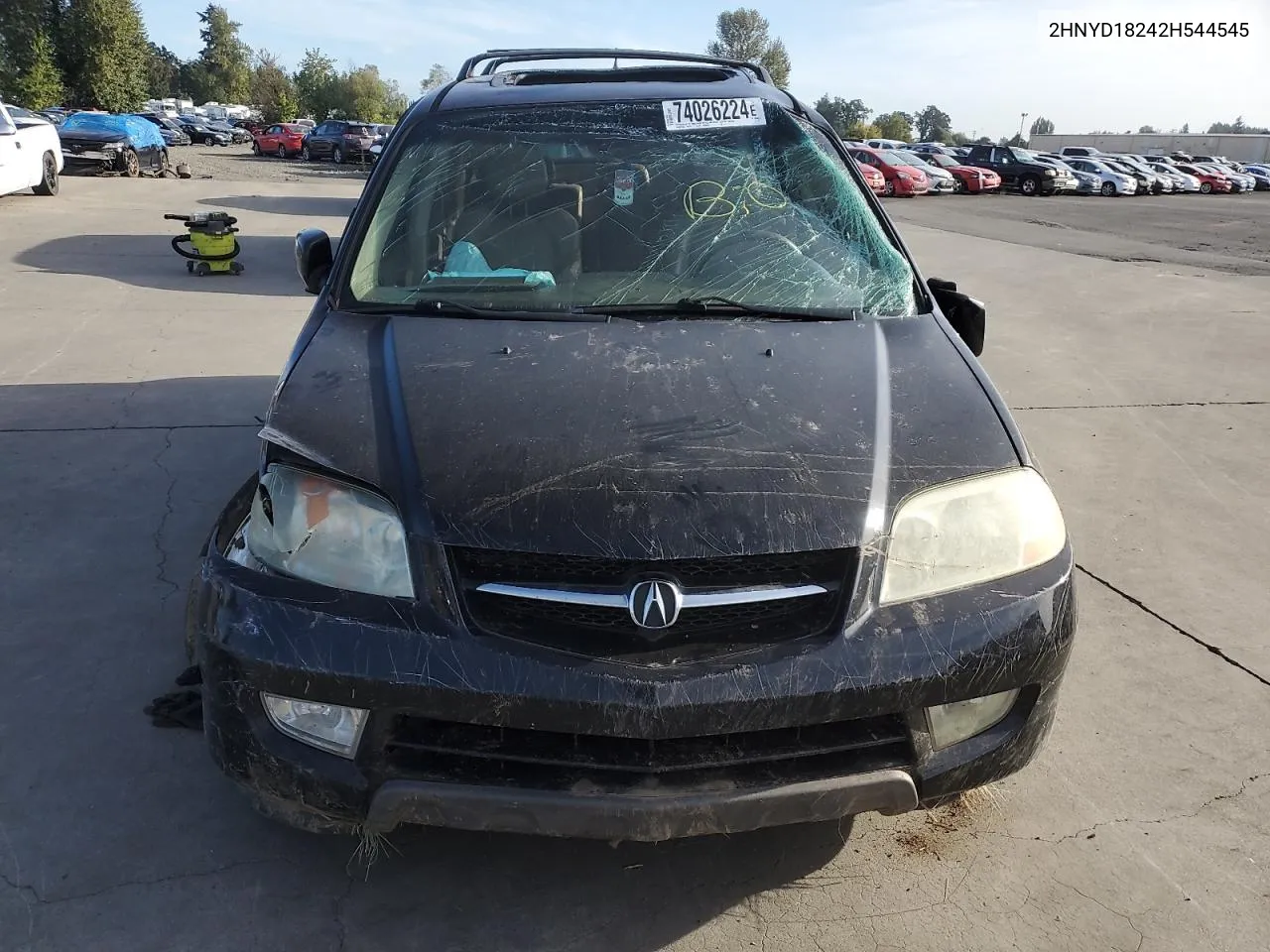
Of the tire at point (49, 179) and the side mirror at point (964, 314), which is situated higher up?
the side mirror at point (964, 314)

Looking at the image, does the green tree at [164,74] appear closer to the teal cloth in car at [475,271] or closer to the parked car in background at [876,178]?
the parked car in background at [876,178]

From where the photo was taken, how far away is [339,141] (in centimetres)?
3559

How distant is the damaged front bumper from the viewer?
Result: 1900mm

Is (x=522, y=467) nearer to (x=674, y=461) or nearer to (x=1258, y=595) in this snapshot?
(x=674, y=461)

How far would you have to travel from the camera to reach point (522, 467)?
213cm

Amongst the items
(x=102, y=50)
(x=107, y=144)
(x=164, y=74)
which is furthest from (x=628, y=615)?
(x=164, y=74)

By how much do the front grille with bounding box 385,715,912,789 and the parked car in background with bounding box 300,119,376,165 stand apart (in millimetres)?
35646

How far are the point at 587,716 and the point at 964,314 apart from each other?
6.94 ft

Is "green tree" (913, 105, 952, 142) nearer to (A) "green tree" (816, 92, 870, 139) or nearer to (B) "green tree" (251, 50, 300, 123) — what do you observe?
(A) "green tree" (816, 92, 870, 139)

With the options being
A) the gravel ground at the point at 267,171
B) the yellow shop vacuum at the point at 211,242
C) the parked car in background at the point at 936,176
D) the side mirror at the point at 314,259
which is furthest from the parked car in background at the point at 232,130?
the side mirror at the point at 314,259

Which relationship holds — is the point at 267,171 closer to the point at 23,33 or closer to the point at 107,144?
the point at 107,144

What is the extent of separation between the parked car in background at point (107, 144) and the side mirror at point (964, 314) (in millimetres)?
22597

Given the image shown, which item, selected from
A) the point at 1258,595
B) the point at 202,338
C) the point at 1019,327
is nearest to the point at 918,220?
the point at 1019,327

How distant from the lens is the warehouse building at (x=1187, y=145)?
215ft
